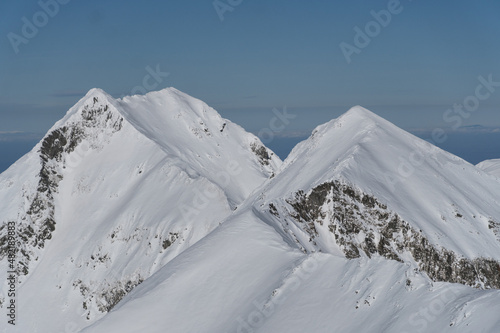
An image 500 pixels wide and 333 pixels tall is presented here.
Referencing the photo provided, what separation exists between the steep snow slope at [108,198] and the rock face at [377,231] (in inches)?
1279

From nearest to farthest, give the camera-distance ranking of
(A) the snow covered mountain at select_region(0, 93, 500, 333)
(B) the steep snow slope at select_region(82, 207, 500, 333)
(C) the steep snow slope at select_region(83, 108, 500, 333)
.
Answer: (B) the steep snow slope at select_region(82, 207, 500, 333), (C) the steep snow slope at select_region(83, 108, 500, 333), (A) the snow covered mountain at select_region(0, 93, 500, 333)

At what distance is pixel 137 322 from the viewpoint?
5144cm

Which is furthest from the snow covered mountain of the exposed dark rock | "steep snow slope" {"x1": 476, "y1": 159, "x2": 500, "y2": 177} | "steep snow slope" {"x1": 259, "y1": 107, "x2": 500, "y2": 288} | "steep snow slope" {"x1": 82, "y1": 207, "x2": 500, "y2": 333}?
"steep snow slope" {"x1": 476, "y1": 159, "x2": 500, "y2": 177}

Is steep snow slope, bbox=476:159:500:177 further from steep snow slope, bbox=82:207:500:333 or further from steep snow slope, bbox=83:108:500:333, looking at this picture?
steep snow slope, bbox=82:207:500:333

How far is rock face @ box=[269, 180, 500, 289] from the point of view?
8019 centimetres

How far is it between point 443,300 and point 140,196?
3484 inches

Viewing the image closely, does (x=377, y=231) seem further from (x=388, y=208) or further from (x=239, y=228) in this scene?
(x=239, y=228)

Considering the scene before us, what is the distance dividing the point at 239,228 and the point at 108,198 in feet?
244

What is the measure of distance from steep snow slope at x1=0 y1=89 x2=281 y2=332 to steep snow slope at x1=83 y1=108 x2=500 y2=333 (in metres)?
19.3

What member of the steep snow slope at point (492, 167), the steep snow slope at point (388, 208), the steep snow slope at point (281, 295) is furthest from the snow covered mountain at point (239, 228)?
the steep snow slope at point (492, 167)

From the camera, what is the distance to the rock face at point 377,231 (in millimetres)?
80188

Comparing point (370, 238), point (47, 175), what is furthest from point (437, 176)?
point (47, 175)

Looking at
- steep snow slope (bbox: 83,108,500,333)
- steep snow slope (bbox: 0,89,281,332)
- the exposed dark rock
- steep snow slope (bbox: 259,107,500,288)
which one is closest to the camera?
steep snow slope (bbox: 83,108,500,333)

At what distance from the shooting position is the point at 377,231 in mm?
81938
